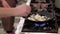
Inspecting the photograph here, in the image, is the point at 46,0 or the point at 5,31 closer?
the point at 5,31

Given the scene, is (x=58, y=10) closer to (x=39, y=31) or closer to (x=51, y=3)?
(x=51, y=3)

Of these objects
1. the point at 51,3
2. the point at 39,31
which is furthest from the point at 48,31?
the point at 51,3

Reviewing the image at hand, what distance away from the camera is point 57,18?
1283 millimetres

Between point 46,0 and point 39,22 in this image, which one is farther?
point 46,0

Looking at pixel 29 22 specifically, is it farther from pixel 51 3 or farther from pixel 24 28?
pixel 51 3

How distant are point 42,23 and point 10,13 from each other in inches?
22.7

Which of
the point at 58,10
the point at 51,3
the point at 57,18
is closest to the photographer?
the point at 57,18

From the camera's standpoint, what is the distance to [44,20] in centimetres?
118

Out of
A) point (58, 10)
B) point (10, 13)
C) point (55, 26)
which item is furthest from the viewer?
point (58, 10)

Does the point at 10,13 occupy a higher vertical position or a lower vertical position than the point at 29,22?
higher

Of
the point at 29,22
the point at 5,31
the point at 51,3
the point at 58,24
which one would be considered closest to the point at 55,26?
the point at 58,24

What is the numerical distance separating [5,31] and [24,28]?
150mm

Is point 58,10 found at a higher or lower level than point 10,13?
lower

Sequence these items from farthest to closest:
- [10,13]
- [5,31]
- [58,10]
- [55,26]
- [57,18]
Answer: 1. [58,10]
2. [57,18]
3. [55,26]
4. [5,31]
5. [10,13]
